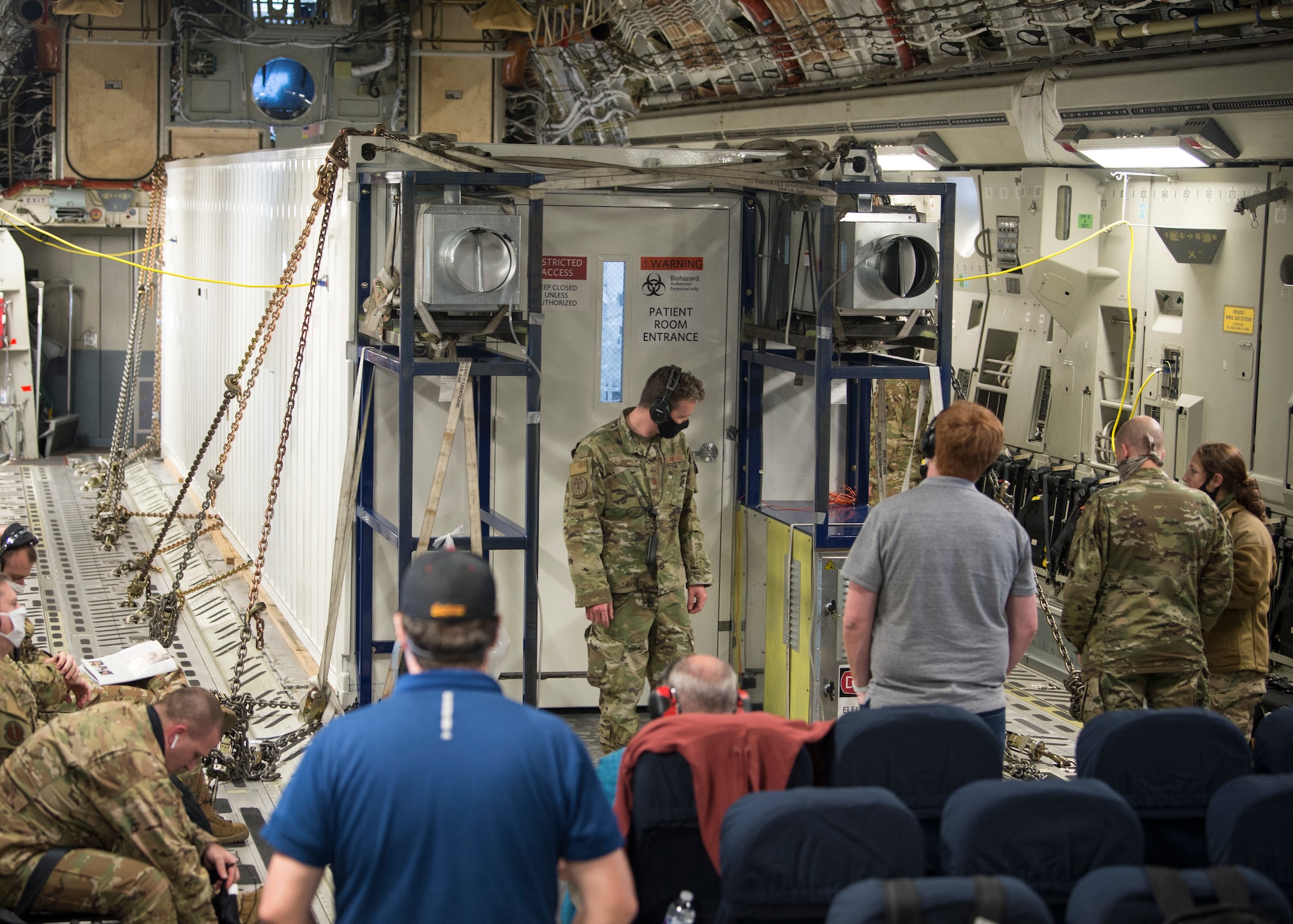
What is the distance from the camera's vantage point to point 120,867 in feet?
13.8

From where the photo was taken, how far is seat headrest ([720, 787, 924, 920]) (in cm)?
325

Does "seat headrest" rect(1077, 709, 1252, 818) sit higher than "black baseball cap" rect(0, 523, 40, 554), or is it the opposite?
"black baseball cap" rect(0, 523, 40, 554)

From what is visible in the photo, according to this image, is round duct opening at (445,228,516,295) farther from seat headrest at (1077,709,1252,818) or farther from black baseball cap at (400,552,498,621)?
black baseball cap at (400,552,498,621)

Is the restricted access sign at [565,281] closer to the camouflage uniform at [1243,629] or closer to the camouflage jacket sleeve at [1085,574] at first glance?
the camouflage jacket sleeve at [1085,574]

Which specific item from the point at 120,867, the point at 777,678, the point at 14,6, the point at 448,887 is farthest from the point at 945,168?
the point at 14,6

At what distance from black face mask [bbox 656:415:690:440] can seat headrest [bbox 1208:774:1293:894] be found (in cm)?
304

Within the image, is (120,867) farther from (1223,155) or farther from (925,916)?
(1223,155)

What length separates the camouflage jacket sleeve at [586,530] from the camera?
242 inches

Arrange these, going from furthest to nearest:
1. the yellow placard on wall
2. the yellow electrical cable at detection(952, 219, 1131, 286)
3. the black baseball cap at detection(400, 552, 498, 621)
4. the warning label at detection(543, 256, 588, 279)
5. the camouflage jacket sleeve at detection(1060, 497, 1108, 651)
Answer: the yellow electrical cable at detection(952, 219, 1131, 286) < the yellow placard on wall < the warning label at detection(543, 256, 588, 279) < the camouflage jacket sleeve at detection(1060, 497, 1108, 651) < the black baseball cap at detection(400, 552, 498, 621)

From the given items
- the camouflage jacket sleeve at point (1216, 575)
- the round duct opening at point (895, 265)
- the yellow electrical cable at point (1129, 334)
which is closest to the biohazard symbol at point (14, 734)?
the round duct opening at point (895, 265)

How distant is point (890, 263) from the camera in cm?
620

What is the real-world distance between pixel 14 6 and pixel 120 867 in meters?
13.2

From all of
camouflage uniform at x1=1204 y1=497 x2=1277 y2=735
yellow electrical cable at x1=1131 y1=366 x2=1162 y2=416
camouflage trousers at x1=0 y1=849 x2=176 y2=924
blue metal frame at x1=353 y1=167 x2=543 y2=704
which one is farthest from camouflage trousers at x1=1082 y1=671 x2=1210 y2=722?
yellow electrical cable at x1=1131 y1=366 x2=1162 y2=416

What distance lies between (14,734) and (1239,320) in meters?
6.48
